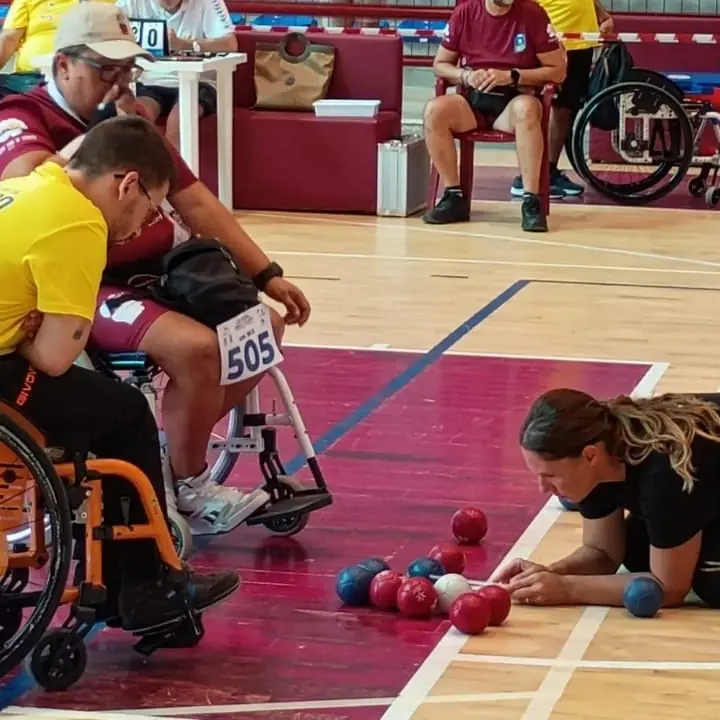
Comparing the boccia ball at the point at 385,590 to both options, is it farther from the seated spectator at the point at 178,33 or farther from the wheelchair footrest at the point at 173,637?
the seated spectator at the point at 178,33

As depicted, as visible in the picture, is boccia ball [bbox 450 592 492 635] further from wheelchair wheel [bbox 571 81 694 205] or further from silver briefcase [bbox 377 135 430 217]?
wheelchair wheel [bbox 571 81 694 205]

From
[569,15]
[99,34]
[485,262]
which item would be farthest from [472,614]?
[569,15]

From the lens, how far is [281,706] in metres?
3.13

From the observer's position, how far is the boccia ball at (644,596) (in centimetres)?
348

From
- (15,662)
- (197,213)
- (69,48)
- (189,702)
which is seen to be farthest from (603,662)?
(69,48)

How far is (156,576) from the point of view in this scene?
10.7ft

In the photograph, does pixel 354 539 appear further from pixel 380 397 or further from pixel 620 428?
pixel 380 397

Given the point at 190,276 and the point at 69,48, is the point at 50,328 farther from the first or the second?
the point at 69,48

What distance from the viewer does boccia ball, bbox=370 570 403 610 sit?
3.59m

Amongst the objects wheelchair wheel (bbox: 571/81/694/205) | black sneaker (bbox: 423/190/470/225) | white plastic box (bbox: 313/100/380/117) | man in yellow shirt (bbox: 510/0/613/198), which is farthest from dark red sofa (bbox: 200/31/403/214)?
wheelchair wheel (bbox: 571/81/694/205)

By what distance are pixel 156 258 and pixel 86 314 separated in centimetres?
92

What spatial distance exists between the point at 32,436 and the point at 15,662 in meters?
0.40

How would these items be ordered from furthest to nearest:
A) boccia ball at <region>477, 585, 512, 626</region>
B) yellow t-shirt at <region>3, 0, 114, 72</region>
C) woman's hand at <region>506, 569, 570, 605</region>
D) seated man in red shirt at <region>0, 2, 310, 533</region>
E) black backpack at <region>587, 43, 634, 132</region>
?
1. black backpack at <region>587, 43, 634, 132</region>
2. yellow t-shirt at <region>3, 0, 114, 72</region>
3. seated man in red shirt at <region>0, 2, 310, 533</region>
4. woman's hand at <region>506, 569, 570, 605</region>
5. boccia ball at <region>477, 585, 512, 626</region>

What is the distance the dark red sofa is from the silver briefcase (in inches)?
2.1
